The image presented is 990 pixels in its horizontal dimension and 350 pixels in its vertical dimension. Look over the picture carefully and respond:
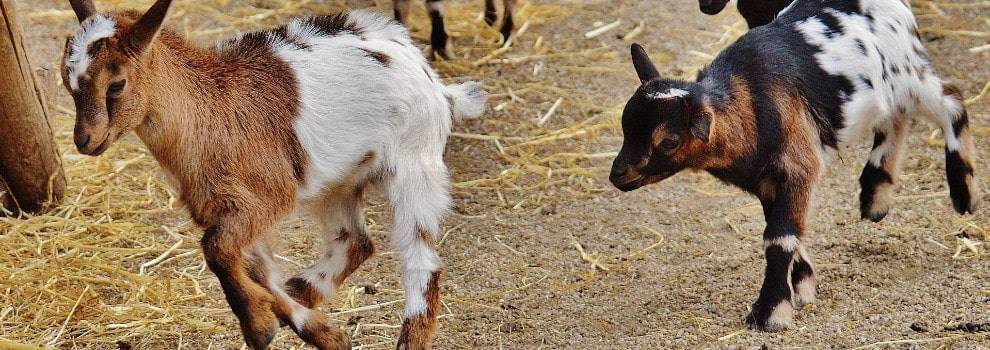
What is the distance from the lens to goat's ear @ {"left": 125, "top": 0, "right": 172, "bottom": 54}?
13.5 feet

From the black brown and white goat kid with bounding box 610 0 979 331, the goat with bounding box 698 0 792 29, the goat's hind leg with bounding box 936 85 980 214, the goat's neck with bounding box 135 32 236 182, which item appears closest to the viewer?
the goat's neck with bounding box 135 32 236 182

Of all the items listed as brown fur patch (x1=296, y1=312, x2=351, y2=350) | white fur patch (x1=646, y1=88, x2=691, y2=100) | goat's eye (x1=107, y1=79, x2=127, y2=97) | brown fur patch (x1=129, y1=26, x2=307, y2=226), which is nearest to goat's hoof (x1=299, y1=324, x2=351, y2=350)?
brown fur patch (x1=296, y1=312, x2=351, y2=350)

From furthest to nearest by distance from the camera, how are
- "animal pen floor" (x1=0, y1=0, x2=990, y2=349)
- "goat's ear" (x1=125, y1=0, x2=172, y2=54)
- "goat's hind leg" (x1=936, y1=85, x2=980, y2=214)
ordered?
"goat's hind leg" (x1=936, y1=85, x2=980, y2=214) < "animal pen floor" (x1=0, y1=0, x2=990, y2=349) < "goat's ear" (x1=125, y1=0, x2=172, y2=54)

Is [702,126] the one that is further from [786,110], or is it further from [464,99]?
[464,99]

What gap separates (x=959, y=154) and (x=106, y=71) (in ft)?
11.8

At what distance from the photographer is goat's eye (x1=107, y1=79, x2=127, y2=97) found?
13.6ft

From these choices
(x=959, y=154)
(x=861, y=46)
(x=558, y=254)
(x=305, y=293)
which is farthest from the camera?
(x=558, y=254)

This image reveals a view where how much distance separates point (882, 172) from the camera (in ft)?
18.7

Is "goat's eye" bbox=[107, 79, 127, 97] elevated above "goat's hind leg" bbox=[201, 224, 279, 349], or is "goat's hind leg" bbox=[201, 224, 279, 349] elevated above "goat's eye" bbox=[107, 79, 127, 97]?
"goat's eye" bbox=[107, 79, 127, 97]

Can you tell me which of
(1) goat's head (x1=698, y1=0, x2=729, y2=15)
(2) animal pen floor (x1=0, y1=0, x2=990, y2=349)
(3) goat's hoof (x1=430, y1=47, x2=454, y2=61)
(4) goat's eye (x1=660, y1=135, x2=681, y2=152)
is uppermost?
(4) goat's eye (x1=660, y1=135, x2=681, y2=152)

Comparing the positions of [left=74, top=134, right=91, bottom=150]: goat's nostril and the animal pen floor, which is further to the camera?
the animal pen floor

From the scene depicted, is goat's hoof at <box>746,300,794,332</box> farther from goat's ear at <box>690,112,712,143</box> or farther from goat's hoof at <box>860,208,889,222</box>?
goat's hoof at <box>860,208,889,222</box>

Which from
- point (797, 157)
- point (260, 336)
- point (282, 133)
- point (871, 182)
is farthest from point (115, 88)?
point (871, 182)

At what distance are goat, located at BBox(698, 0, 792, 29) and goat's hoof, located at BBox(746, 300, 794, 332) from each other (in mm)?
1775
